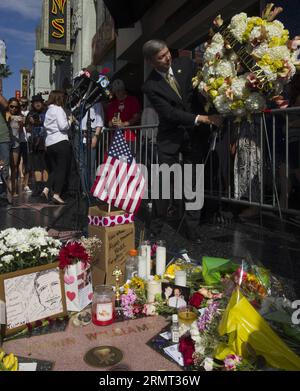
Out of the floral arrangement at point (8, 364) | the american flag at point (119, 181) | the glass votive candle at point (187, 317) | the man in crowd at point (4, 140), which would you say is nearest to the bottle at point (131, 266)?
the american flag at point (119, 181)

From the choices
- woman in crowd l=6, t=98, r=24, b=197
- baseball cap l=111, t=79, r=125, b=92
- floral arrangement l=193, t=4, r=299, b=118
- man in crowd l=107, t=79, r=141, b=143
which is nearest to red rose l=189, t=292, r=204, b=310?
floral arrangement l=193, t=4, r=299, b=118

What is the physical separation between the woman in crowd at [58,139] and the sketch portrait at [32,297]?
4.67m

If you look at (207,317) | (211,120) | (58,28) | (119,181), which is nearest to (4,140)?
(119,181)

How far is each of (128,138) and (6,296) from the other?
14.6 feet

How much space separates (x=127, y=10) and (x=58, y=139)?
14.2 ft

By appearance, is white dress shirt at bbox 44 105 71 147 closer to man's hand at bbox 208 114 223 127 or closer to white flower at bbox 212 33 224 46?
man's hand at bbox 208 114 223 127

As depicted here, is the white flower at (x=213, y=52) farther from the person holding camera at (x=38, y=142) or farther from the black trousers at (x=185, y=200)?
the person holding camera at (x=38, y=142)

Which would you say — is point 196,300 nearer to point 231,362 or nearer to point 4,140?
point 231,362

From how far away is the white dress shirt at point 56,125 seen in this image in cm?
686

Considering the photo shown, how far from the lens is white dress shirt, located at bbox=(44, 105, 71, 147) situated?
6.86 meters

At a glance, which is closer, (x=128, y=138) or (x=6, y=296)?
(x=6, y=296)
